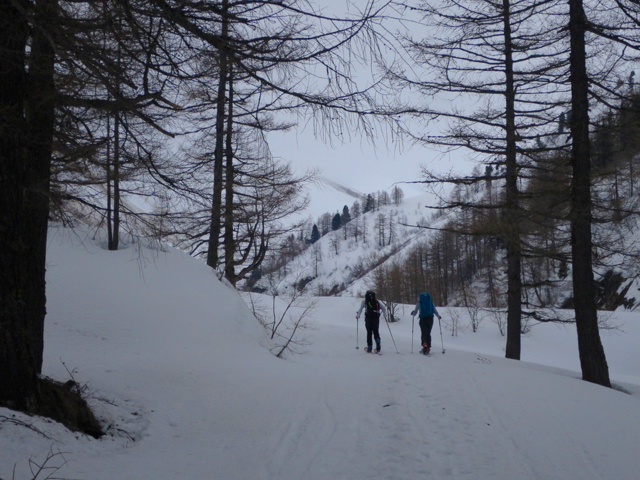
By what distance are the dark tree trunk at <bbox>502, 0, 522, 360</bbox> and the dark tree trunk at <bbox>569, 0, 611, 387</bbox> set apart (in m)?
1.18

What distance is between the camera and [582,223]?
870 cm

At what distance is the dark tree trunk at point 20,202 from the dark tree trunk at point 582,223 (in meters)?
9.17

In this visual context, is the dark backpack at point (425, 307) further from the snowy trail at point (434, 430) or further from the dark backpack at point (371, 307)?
the snowy trail at point (434, 430)

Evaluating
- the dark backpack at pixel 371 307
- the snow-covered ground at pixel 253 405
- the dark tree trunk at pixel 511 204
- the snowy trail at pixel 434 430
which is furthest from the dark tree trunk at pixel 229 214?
the dark tree trunk at pixel 511 204

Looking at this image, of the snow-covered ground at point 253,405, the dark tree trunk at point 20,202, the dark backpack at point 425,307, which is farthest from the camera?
the dark backpack at point 425,307

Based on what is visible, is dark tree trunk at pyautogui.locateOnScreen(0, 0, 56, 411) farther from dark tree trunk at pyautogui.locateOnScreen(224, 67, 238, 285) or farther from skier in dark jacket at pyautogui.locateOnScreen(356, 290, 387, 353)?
skier in dark jacket at pyautogui.locateOnScreen(356, 290, 387, 353)

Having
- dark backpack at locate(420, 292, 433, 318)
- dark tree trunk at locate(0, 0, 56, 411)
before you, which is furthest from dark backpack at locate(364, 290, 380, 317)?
dark tree trunk at locate(0, 0, 56, 411)

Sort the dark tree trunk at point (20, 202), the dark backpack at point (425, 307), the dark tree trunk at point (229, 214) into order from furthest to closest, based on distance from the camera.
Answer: the dark tree trunk at point (229, 214)
the dark backpack at point (425, 307)
the dark tree trunk at point (20, 202)

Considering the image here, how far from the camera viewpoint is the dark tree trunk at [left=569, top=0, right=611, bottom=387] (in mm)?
Answer: 8781

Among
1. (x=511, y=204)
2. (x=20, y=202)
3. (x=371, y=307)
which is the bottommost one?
(x=371, y=307)

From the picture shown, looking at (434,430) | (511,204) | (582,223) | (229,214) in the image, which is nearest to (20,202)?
(434,430)

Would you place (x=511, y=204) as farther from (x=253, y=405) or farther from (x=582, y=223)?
(x=253, y=405)

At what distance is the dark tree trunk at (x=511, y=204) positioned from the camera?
368 inches

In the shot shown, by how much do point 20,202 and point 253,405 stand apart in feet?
11.9
